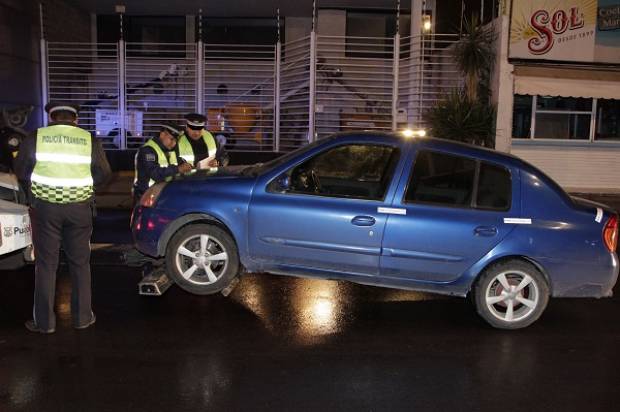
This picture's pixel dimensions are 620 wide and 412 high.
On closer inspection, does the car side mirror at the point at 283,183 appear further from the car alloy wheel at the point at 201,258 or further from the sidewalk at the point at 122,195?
the sidewalk at the point at 122,195

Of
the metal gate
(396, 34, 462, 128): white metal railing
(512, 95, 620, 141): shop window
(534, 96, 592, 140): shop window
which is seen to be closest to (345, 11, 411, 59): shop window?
the metal gate

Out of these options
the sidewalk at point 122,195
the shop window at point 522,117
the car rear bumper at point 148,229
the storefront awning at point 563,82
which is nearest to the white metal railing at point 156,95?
the sidewalk at point 122,195

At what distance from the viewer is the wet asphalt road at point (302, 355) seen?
13.3 feet

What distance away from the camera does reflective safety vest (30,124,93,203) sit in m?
4.92

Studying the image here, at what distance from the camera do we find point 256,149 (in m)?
17.1

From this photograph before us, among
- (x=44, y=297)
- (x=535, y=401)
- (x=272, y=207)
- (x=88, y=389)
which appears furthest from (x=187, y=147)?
(x=535, y=401)

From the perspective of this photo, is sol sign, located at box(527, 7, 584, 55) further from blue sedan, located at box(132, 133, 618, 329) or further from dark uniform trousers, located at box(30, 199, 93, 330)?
dark uniform trousers, located at box(30, 199, 93, 330)

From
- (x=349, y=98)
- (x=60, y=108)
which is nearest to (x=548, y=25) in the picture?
(x=349, y=98)

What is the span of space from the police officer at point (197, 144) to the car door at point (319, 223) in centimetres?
205

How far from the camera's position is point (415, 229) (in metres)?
5.43

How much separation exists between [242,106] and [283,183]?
461 inches

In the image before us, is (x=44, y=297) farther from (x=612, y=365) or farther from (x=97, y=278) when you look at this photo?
(x=612, y=365)

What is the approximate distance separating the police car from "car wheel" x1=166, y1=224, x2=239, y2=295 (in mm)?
1342

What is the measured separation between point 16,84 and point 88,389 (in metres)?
12.5
